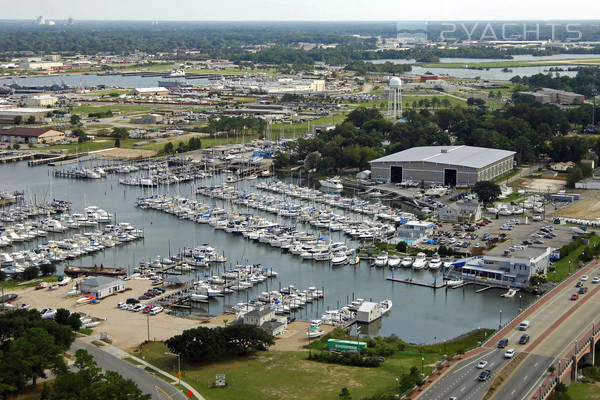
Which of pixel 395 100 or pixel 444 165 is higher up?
pixel 395 100

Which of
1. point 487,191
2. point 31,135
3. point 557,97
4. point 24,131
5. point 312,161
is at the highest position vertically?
point 557,97

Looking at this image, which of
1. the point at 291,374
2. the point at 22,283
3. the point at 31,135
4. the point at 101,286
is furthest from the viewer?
the point at 31,135

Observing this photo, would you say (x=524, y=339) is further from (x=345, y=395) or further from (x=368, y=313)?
(x=345, y=395)

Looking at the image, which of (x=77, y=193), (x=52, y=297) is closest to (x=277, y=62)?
(x=77, y=193)

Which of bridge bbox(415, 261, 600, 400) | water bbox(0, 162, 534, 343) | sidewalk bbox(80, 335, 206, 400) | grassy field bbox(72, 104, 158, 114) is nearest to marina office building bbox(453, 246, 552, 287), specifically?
water bbox(0, 162, 534, 343)

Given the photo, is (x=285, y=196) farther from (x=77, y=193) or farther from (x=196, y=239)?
(x=77, y=193)

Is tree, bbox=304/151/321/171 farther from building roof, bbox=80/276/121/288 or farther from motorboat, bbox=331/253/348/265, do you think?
building roof, bbox=80/276/121/288

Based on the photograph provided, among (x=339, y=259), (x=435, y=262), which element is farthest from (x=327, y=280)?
(x=435, y=262)

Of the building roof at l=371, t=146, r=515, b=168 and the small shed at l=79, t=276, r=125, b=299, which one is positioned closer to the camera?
the small shed at l=79, t=276, r=125, b=299
